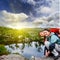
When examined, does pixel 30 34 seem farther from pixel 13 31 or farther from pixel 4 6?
pixel 4 6

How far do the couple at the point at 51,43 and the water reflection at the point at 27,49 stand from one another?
2.8 inches

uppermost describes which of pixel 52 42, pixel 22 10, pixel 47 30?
pixel 22 10

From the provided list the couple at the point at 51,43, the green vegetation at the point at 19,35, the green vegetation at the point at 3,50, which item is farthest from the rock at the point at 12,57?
the couple at the point at 51,43

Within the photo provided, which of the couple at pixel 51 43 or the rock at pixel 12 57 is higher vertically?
the couple at pixel 51 43

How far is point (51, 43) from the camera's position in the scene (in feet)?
6.14

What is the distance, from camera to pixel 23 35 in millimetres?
1872

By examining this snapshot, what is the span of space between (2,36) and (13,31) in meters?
0.15

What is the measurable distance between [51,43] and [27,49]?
29cm

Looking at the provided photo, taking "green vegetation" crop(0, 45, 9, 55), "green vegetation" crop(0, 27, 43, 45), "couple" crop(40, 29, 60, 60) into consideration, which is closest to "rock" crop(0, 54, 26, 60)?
"green vegetation" crop(0, 45, 9, 55)

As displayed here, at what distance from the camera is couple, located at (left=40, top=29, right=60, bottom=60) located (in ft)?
6.10

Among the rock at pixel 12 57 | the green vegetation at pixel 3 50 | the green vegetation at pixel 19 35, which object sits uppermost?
the green vegetation at pixel 19 35

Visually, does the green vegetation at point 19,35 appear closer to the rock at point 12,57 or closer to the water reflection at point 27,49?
the water reflection at point 27,49

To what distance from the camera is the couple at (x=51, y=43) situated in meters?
1.86

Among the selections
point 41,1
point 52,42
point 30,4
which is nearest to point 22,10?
point 30,4
